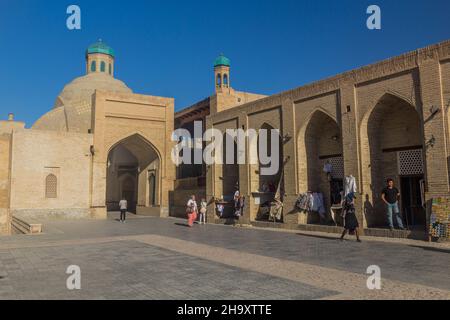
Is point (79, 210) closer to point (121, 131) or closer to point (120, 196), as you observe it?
point (121, 131)

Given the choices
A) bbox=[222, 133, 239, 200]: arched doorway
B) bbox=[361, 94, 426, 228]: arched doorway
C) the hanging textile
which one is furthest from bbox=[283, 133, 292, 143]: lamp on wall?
bbox=[222, 133, 239, 200]: arched doorway

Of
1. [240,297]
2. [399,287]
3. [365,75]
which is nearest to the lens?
[240,297]

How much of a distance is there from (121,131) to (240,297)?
2300 cm

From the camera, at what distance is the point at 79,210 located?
2462cm

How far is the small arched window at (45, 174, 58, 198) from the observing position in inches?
943

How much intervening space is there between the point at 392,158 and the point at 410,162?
61 centimetres

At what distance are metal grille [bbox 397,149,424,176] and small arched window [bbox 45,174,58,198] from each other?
778 inches

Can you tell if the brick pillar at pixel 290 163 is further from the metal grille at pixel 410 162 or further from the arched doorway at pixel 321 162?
the metal grille at pixel 410 162

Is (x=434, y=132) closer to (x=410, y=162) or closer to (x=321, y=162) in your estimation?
(x=410, y=162)

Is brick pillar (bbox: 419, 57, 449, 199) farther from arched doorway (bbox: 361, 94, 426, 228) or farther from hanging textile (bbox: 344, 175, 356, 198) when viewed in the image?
hanging textile (bbox: 344, 175, 356, 198)

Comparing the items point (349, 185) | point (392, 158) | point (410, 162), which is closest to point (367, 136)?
point (392, 158)

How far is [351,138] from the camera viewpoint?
13.8m

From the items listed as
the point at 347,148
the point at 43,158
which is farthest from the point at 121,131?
the point at 347,148

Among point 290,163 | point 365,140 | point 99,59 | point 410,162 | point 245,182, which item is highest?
point 99,59
